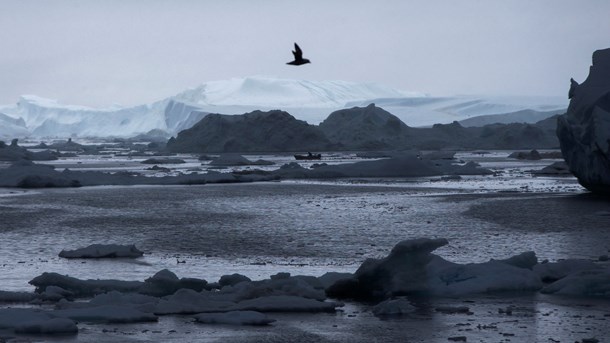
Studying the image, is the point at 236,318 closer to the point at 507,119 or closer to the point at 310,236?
the point at 310,236

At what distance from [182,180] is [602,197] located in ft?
40.7

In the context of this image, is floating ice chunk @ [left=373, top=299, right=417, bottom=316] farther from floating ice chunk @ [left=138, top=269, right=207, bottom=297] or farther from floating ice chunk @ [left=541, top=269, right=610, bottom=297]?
floating ice chunk @ [left=138, top=269, right=207, bottom=297]

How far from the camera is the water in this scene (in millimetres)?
7344

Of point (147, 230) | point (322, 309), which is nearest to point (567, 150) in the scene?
point (147, 230)

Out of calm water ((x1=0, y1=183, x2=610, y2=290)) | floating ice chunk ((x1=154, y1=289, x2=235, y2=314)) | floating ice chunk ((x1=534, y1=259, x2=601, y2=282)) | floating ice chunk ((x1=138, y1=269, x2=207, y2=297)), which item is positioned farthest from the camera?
calm water ((x1=0, y1=183, x2=610, y2=290))

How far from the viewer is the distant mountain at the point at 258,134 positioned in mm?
48188

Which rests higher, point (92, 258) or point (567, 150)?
point (567, 150)

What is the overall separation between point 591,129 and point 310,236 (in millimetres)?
8164

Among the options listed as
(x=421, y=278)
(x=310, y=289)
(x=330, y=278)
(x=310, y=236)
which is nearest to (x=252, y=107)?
(x=310, y=236)

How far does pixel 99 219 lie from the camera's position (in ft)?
55.5

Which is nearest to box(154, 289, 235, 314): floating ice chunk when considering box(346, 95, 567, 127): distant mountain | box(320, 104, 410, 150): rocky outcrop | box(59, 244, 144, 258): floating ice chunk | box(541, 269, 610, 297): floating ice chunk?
box(541, 269, 610, 297): floating ice chunk

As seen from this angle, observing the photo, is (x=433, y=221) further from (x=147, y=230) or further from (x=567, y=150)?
(x=567, y=150)

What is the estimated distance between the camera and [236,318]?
7.68 metres

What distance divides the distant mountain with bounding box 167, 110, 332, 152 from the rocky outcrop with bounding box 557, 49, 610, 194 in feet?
89.7
